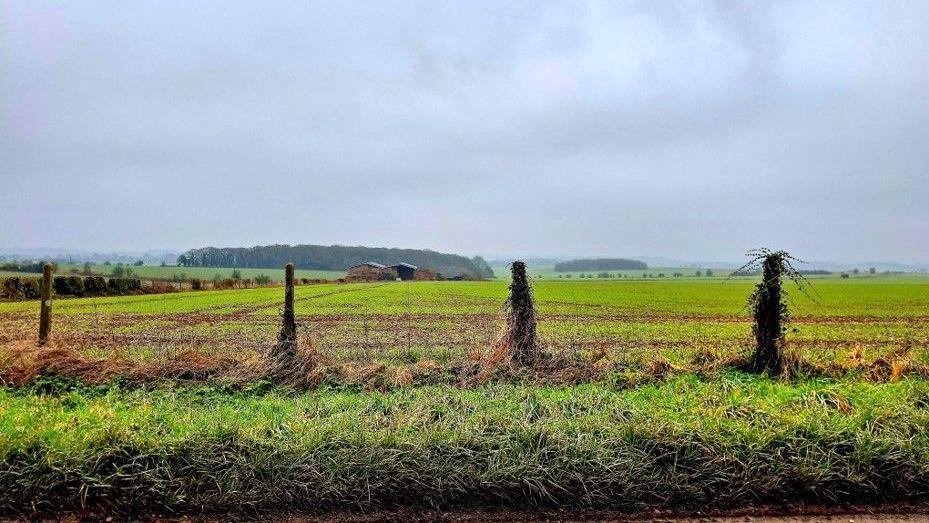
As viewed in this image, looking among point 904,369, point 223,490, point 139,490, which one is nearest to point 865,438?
point 904,369

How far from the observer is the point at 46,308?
9.77m

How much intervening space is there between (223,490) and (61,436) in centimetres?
190

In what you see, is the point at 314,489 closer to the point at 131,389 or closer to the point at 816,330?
the point at 131,389

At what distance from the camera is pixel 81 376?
819 centimetres

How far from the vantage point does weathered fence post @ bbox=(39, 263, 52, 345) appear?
31.6ft

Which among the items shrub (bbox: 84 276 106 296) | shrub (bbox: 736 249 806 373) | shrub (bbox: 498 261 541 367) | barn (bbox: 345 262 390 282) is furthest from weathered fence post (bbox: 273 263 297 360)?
barn (bbox: 345 262 390 282)

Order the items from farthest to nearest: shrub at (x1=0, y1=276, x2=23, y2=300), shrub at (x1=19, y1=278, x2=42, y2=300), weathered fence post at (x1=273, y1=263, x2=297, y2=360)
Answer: shrub at (x1=19, y1=278, x2=42, y2=300)
shrub at (x1=0, y1=276, x2=23, y2=300)
weathered fence post at (x1=273, y1=263, x2=297, y2=360)

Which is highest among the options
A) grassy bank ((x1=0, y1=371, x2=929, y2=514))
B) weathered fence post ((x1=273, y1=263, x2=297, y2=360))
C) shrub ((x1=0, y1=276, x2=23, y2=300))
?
weathered fence post ((x1=273, y1=263, x2=297, y2=360))

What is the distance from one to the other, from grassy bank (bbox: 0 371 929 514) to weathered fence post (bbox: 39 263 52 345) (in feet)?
14.0

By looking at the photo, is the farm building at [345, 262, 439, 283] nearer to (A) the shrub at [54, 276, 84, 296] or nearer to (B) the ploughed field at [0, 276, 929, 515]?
(A) the shrub at [54, 276, 84, 296]

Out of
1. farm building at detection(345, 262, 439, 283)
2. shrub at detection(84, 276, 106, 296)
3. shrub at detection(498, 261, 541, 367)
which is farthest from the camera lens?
farm building at detection(345, 262, 439, 283)

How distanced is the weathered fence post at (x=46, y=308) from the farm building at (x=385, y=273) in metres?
79.9

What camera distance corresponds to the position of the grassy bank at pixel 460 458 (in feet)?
15.0

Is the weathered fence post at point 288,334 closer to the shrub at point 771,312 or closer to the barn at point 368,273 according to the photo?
the shrub at point 771,312
